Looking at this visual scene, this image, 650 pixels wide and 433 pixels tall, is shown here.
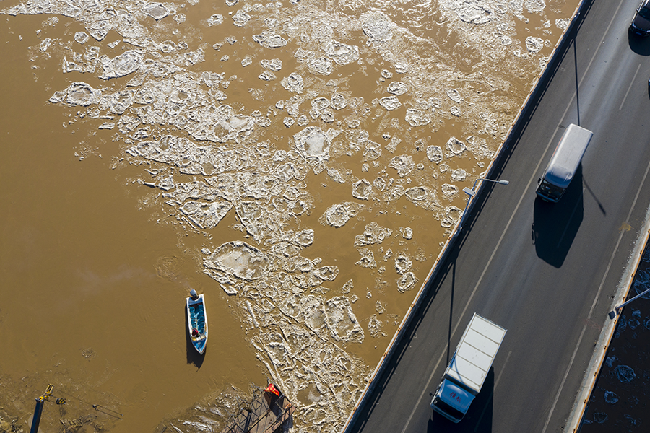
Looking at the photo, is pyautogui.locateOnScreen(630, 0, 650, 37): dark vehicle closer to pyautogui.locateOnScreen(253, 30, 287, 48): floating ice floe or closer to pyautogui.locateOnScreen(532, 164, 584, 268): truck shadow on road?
pyautogui.locateOnScreen(532, 164, 584, 268): truck shadow on road

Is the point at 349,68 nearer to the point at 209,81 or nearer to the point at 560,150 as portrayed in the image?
the point at 209,81

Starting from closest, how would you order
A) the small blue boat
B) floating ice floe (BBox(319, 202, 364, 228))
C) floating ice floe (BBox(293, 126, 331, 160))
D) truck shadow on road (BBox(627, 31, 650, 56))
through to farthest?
1. the small blue boat
2. floating ice floe (BBox(319, 202, 364, 228))
3. truck shadow on road (BBox(627, 31, 650, 56))
4. floating ice floe (BBox(293, 126, 331, 160))

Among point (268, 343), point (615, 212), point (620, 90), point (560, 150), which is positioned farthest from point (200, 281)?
point (620, 90)

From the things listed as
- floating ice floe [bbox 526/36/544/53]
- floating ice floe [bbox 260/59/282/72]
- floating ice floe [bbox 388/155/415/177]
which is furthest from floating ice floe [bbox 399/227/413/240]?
floating ice floe [bbox 526/36/544/53]

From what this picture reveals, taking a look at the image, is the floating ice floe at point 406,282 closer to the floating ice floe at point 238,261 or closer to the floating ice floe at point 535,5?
the floating ice floe at point 238,261

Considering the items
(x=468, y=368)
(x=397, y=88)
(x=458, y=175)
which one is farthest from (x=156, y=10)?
→ (x=468, y=368)

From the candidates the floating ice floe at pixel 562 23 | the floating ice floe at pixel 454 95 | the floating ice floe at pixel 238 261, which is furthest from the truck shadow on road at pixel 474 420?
the floating ice floe at pixel 562 23

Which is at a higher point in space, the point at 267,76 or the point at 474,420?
the point at 267,76

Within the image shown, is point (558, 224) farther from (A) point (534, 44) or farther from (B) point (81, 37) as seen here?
(B) point (81, 37)
